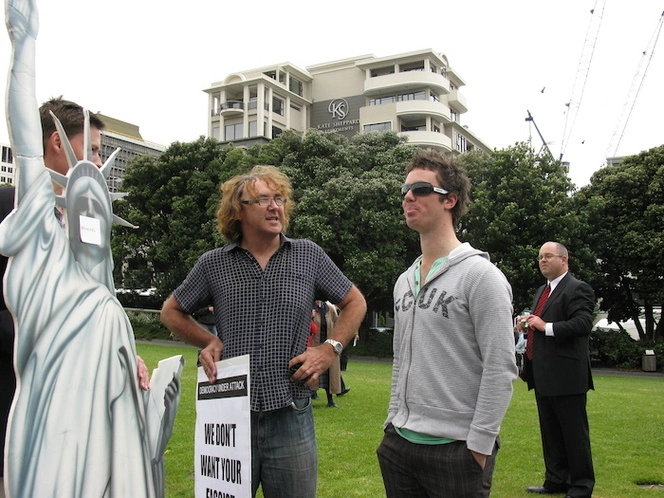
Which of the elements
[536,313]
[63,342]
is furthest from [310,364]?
[536,313]

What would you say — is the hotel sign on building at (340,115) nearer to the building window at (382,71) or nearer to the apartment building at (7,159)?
the building window at (382,71)

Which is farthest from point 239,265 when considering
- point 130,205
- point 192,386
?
point 130,205

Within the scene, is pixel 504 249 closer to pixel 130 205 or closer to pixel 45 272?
pixel 130 205

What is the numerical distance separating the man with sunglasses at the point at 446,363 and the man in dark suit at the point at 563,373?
309 centimetres

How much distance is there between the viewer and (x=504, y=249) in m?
26.5

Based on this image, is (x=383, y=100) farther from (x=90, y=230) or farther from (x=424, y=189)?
(x=90, y=230)

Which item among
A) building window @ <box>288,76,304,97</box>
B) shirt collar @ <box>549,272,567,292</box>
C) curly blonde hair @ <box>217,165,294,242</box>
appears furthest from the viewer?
building window @ <box>288,76,304,97</box>

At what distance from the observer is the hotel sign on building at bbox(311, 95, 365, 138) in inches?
2485

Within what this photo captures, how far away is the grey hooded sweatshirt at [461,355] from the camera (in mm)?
2738

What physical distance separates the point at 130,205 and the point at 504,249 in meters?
19.5

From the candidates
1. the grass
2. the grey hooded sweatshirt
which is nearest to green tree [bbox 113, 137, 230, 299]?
the grass

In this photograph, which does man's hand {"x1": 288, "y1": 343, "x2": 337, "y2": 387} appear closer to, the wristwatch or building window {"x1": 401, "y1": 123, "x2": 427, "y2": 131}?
the wristwatch

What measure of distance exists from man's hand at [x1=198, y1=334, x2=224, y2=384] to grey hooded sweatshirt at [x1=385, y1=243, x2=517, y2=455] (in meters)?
0.92

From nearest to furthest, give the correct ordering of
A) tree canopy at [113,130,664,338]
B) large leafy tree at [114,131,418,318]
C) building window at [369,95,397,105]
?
tree canopy at [113,130,664,338]
large leafy tree at [114,131,418,318]
building window at [369,95,397,105]
